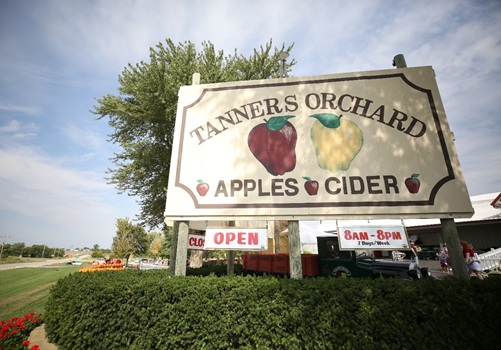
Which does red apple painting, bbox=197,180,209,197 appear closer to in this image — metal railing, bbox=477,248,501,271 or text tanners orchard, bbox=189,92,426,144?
text tanners orchard, bbox=189,92,426,144

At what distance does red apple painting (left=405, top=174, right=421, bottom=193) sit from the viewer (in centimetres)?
491

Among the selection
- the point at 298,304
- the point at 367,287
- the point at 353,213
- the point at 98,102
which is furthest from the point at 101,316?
the point at 98,102

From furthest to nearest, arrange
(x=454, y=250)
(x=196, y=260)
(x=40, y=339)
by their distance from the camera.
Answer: (x=196, y=260), (x=40, y=339), (x=454, y=250)

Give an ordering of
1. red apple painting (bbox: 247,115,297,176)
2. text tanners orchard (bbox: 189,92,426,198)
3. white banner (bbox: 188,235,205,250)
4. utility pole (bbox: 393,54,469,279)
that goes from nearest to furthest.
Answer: utility pole (bbox: 393,54,469,279)
text tanners orchard (bbox: 189,92,426,198)
red apple painting (bbox: 247,115,297,176)
white banner (bbox: 188,235,205,250)

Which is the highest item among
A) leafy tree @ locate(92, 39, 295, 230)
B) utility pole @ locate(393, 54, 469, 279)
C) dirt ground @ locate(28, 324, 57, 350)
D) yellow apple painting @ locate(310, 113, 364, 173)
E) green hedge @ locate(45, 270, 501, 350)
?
leafy tree @ locate(92, 39, 295, 230)

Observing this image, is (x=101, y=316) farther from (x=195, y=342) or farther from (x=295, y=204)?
(x=295, y=204)

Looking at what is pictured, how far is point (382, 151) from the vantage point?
17.2 ft

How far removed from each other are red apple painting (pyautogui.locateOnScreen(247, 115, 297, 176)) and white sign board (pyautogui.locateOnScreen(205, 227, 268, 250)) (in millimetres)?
1575

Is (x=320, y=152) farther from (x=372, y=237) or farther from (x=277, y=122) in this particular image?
(x=372, y=237)

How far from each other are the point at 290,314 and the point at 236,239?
6.49 ft

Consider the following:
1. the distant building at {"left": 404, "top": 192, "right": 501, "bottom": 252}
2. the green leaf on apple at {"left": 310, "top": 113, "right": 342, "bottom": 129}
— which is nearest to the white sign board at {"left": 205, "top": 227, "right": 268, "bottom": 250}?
the green leaf on apple at {"left": 310, "top": 113, "right": 342, "bottom": 129}

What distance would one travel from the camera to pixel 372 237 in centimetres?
461

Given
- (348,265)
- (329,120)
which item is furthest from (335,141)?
(348,265)

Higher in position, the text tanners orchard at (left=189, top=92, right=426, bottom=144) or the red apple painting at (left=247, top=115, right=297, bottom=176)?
the text tanners orchard at (left=189, top=92, right=426, bottom=144)
